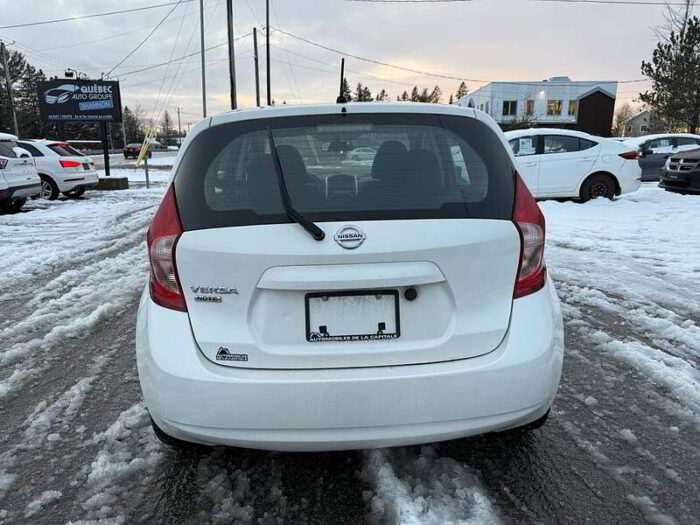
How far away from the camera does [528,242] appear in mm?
2299

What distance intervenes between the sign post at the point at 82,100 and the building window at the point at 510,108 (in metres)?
53.2

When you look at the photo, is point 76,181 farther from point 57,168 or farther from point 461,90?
point 461,90

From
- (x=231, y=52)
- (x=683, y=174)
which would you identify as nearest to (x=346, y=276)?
(x=683, y=174)

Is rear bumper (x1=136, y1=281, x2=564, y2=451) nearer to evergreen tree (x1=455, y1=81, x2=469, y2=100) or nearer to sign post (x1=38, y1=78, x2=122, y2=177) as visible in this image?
sign post (x1=38, y1=78, x2=122, y2=177)

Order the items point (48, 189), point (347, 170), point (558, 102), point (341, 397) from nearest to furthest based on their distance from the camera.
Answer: point (341, 397) < point (347, 170) < point (48, 189) < point (558, 102)

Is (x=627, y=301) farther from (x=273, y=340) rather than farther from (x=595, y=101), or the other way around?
(x=595, y=101)

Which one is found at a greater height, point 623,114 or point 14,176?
point 623,114

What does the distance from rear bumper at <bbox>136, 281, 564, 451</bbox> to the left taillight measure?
0.07 meters

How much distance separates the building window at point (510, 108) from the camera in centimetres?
6525

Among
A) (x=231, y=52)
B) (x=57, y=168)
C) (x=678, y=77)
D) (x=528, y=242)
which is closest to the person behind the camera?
(x=528, y=242)

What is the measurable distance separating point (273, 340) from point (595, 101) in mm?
71241

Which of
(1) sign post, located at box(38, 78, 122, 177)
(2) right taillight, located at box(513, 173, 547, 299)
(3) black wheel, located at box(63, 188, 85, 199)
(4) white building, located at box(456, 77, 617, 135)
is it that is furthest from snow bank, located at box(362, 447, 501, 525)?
(4) white building, located at box(456, 77, 617, 135)

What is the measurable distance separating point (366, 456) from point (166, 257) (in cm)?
136

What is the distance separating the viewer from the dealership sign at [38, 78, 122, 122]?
21.4m
